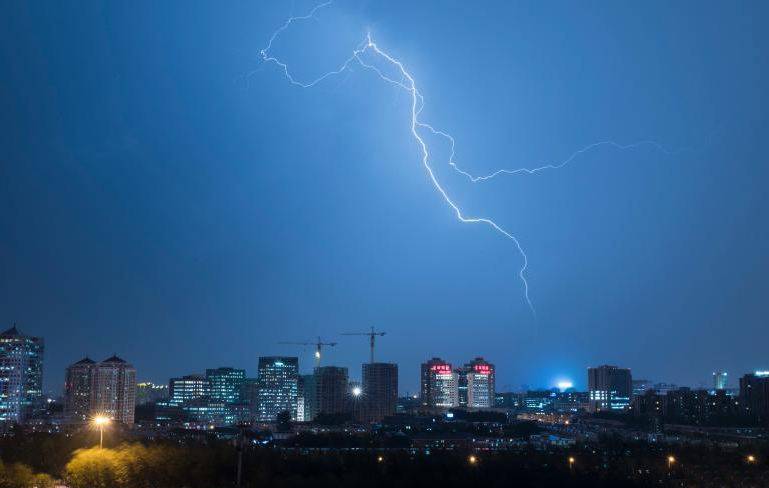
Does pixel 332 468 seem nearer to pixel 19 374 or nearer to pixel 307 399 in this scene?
pixel 19 374

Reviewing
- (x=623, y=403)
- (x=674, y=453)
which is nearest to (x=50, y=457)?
(x=674, y=453)

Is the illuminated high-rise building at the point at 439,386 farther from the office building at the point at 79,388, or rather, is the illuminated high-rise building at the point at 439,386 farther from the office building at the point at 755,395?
the office building at the point at 79,388

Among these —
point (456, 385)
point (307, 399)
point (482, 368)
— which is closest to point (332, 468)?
point (307, 399)

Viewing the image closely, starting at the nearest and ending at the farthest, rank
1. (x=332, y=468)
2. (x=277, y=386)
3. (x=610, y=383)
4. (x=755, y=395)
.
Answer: (x=332, y=468) → (x=755, y=395) → (x=277, y=386) → (x=610, y=383)

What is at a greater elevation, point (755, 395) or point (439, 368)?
point (439, 368)

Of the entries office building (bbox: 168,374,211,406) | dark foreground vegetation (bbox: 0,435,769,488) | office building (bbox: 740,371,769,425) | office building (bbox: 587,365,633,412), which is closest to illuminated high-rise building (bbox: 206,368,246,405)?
office building (bbox: 168,374,211,406)

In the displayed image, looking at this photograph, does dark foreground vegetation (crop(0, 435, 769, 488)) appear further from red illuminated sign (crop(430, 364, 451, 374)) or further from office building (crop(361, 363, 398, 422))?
red illuminated sign (crop(430, 364, 451, 374))
